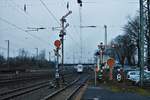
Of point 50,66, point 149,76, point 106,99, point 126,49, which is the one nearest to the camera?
point 106,99

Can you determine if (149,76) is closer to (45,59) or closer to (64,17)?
(64,17)

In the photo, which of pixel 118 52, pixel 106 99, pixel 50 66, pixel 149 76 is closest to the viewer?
pixel 106 99

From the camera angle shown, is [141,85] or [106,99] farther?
[141,85]

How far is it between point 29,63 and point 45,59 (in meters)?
35.9

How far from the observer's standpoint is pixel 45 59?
176 metres

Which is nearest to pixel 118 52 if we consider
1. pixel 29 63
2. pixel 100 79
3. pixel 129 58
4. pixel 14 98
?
pixel 129 58

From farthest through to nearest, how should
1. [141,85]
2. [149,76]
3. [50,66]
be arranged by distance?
[50,66], [149,76], [141,85]

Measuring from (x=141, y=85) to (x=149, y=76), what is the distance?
8850 mm

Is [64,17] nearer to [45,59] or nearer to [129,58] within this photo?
[129,58]

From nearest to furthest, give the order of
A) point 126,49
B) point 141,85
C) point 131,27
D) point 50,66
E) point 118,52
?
point 141,85, point 131,27, point 126,49, point 118,52, point 50,66

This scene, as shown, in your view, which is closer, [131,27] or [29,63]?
[131,27]

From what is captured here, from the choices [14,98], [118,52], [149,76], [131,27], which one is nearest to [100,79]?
[149,76]

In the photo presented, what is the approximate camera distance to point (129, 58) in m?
132

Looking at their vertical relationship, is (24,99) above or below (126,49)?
below
